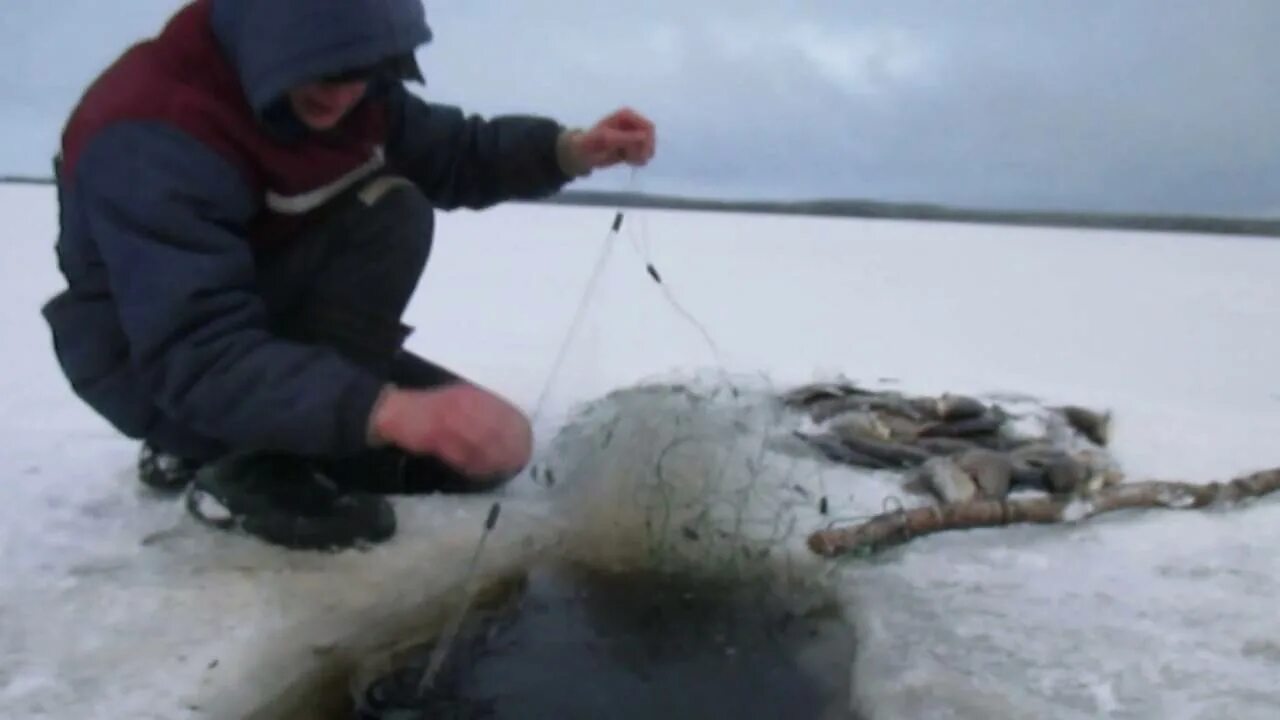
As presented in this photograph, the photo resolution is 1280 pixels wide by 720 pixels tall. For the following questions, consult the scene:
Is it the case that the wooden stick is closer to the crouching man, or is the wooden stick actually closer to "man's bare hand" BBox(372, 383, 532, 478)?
the crouching man

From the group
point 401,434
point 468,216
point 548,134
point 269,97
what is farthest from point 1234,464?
point 468,216

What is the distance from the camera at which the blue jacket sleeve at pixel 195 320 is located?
6.02 ft

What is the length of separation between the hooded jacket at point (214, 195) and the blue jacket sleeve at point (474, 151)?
1.96 ft

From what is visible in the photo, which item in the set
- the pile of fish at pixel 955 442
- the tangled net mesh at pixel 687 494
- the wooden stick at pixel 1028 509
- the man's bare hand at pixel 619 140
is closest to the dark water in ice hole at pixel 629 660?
the tangled net mesh at pixel 687 494

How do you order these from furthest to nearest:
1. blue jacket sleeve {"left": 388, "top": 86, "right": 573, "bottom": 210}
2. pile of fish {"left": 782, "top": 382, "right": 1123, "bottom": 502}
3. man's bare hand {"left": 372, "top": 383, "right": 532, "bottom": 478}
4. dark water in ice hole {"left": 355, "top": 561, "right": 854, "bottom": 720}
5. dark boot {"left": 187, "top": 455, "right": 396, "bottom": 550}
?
1. pile of fish {"left": 782, "top": 382, "right": 1123, "bottom": 502}
2. blue jacket sleeve {"left": 388, "top": 86, "right": 573, "bottom": 210}
3. dark boot {"left": 187, "top": 455, "right": 396, "bottom": 550}
4. dark water in ice hole {"left": 355, "top": 561, "right": 854, "bottom": 720}
5. man's bare hand {"left": 372, "top": 383, "right": 532, "bottom": 478}

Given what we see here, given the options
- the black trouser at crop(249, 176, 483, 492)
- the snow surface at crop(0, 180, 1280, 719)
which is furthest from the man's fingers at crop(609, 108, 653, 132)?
the snow surface at crop(0, 180, 1280, 719)

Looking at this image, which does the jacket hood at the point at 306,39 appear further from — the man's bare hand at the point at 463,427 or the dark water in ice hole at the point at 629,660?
the dark water in ice hole at the point at 629,660

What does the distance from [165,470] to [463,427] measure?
4.23 feet

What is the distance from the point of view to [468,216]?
16.2 metres

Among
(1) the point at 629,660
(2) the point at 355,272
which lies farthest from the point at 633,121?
(1) the point at 629,660

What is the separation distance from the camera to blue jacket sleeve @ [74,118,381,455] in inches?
72.2

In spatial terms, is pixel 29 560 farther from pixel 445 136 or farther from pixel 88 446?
pixel 445 136

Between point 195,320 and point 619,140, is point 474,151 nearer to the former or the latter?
point 619,140

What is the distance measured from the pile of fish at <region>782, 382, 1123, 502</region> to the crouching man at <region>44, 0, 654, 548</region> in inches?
48.8
